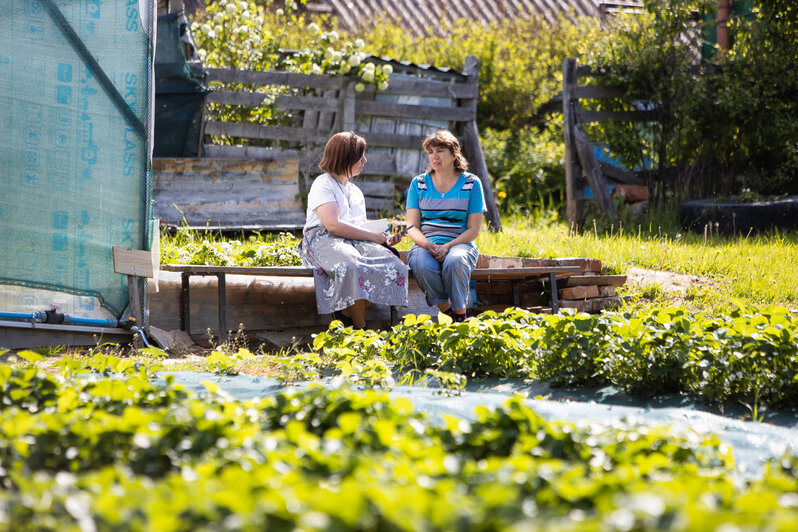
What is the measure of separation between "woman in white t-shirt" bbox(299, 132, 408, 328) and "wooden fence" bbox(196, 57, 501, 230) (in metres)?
2.24

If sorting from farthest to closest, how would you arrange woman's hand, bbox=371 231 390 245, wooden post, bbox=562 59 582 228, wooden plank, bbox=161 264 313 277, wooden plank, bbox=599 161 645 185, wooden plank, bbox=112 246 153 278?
wooden plank, bbox=599 161 645 185
wooden post, bbox=562 59 582 228
woman's hand, bbox=371 231 390 245
wooden plank, bbox=161 264 313 277
wooden plank, bbox=112 246 153 278

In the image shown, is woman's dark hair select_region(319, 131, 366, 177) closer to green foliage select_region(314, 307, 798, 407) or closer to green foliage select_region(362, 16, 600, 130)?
green foliage select_region(314, 307, 798, 407)

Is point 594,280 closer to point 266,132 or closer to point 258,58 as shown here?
point 266,132

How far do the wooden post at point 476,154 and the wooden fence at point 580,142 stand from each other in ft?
3.25

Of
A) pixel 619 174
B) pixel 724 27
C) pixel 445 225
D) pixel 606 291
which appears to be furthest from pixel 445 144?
pixel 724 27

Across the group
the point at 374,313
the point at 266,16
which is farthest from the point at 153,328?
the point at 266,16

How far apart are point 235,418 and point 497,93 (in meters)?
9.30

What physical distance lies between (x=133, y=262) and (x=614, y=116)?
607 centimetres

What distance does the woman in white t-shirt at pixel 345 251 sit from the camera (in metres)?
4.76

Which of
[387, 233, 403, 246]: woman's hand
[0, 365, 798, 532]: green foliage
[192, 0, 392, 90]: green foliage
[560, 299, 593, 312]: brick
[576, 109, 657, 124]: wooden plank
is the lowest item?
[560, 299, 593, 312]: brick

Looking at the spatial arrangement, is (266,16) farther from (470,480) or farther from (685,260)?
(470,480)

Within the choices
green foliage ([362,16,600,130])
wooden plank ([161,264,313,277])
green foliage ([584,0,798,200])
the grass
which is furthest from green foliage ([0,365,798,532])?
green foliage ([362,16,600,130])

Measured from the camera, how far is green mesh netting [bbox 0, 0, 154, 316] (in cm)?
415

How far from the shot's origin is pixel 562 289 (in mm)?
5719
